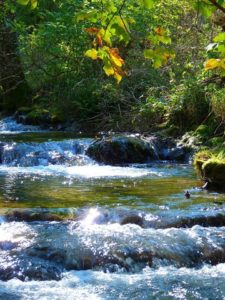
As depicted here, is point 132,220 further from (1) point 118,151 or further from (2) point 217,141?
(1) point 118,151

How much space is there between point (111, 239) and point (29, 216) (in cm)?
125

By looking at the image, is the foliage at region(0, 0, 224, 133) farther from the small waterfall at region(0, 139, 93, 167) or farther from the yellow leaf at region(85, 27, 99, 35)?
the yellow leaf at region(85, 27, 99, 35)

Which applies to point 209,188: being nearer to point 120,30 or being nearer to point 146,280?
point 146,280

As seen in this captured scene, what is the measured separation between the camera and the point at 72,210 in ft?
22.7

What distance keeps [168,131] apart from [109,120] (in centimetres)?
197

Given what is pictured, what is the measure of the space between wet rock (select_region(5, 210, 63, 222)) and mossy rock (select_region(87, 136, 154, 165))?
5.41 m

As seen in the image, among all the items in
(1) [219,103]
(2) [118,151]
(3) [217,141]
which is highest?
(1) [219,103]

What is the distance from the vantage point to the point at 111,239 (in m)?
5.91

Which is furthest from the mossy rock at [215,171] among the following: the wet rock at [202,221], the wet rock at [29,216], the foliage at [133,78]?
the wet rock at [29,216]

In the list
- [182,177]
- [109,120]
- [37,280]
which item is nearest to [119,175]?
[182,177]

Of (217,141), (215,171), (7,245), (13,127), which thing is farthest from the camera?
(13,127)

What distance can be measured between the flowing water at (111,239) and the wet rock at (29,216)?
0.01 m

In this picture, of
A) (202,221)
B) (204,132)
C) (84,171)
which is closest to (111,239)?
(202,221)

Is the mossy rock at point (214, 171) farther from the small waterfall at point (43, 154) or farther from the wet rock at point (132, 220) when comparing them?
the small waterfall at point (43, 154)
